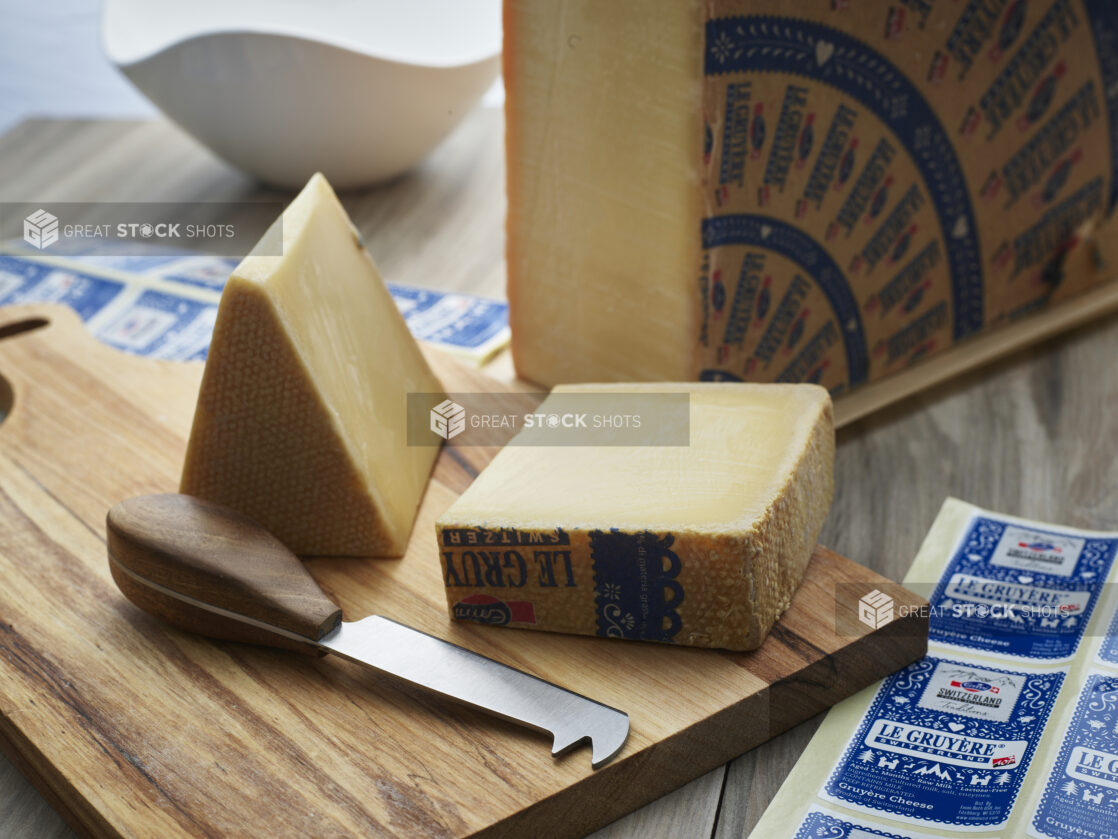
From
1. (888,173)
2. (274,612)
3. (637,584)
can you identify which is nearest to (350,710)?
(274,612)

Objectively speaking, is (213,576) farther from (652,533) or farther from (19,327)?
(19,327)

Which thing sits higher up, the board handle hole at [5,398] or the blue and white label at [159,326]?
the blue and white label at [159,326]

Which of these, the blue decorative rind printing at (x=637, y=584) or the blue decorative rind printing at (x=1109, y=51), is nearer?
the blue decorative rind printing at (x=637, y=584)

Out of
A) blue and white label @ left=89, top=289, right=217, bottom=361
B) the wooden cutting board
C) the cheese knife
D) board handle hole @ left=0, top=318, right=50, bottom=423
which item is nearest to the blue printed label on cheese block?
the wooden cutting board

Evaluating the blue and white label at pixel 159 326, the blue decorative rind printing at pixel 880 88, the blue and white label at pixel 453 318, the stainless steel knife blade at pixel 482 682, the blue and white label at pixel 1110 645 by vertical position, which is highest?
the blue decorative rind printing at pixel 880 88

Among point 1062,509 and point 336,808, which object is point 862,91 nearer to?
point 1062,509

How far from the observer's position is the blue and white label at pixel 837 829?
630 millimetres

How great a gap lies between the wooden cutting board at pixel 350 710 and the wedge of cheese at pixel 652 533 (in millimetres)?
21

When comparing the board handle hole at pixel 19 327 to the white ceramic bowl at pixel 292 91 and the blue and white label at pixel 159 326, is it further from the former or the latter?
the white ceramic bowl at pixel 292 91

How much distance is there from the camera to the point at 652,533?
2.23 ft

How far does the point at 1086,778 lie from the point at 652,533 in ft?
0.92

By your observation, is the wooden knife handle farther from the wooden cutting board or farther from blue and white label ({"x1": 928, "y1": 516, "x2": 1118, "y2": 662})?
blue and white label ({"x1": 928, "y1": 516, "x2": 1118, "y2": 662})

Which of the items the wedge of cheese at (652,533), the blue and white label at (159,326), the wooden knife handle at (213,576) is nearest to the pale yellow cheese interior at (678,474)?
the wedge of cheese at (652,533)

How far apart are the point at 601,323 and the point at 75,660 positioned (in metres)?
0.49
